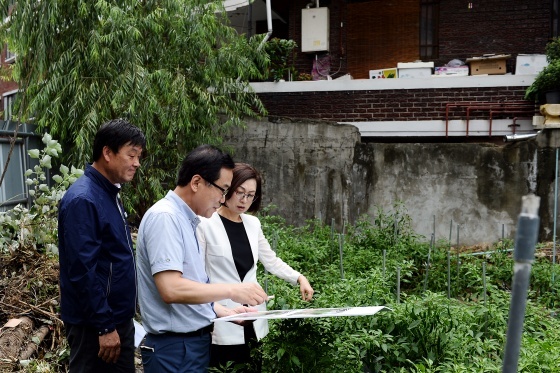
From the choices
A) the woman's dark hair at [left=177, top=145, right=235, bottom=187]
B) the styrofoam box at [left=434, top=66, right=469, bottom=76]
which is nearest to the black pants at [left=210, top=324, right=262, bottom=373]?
the woman's dark hair at [left=177, top=145, right=235, bottom=187]

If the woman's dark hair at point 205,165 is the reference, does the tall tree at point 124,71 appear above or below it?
above

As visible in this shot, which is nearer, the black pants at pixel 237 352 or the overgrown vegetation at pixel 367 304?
the overgrown vegetation at pixel 367 304

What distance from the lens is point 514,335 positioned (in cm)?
117

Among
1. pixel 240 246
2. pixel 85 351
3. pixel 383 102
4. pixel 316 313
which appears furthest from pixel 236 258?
pixel 383 102

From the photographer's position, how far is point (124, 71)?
8.45 meters

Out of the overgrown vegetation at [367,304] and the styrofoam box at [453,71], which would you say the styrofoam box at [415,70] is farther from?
the overgrown vegetation at [367,304]

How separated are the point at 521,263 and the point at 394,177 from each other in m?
8.70

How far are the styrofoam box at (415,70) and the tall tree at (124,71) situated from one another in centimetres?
351

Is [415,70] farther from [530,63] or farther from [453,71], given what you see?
[530,63]

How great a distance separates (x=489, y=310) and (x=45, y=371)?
305 centimetres

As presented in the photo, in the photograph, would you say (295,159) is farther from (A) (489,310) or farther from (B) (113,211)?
(B) (113,211)

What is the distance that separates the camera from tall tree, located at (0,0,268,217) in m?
8.34

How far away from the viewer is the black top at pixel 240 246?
11.1ft

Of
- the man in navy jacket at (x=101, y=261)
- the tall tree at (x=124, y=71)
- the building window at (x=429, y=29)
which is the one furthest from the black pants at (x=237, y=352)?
the building window at (x=429, y=29)
